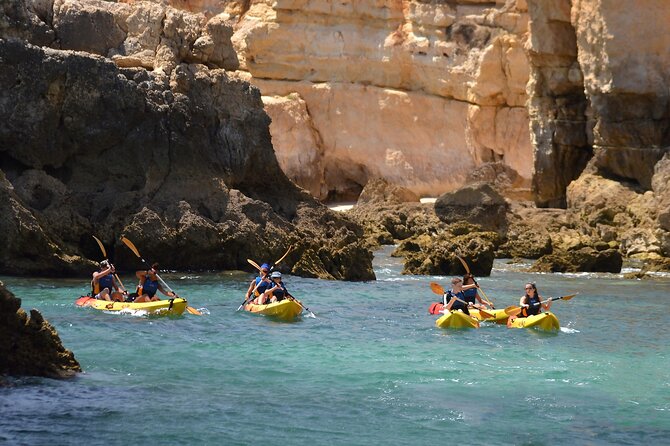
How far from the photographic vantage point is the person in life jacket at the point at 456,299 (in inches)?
812

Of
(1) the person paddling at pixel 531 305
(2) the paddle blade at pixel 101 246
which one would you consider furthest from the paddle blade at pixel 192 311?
(1) the person paddling at pixel 531 305

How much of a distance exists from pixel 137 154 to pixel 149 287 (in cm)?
548

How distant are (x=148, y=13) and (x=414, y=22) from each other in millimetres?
23053

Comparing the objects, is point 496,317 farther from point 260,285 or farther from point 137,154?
point 137,154

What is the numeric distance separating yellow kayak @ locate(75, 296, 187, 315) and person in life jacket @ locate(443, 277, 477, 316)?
4.23 meters

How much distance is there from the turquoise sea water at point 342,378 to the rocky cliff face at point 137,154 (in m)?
1.77

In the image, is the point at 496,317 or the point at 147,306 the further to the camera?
the point at 496,317

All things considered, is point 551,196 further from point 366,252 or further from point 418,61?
point 366,252

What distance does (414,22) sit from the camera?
4928cm

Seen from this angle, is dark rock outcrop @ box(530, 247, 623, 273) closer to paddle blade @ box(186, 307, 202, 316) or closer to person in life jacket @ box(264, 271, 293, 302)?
person in life jacket @ box(264, 271, 293, 302)

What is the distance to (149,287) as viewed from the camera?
20953 mm

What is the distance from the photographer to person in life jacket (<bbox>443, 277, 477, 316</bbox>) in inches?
812

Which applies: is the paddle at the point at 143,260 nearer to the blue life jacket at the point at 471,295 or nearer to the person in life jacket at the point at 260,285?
the person in life jacket at the point at 260,285

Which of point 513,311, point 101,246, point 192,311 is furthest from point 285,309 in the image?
point 101,246
